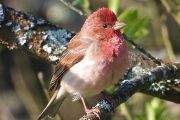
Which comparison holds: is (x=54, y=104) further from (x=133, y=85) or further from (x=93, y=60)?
(x=133, y=85)

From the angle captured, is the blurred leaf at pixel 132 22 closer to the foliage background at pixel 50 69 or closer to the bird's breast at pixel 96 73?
the foliage background at pixel 50 69

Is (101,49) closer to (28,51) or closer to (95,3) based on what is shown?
(28,51)

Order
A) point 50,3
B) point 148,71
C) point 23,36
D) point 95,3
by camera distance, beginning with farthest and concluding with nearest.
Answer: point 50,3, point 95,3, point 23,36, point 148,71

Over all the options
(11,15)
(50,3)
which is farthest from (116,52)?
(50,3)

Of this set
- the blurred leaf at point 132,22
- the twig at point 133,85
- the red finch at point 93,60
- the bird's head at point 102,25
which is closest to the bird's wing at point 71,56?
the red finch at point 93,60

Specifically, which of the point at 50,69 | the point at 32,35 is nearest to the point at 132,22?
the point at 32,35

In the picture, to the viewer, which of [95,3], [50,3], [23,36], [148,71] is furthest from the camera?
[50,3]

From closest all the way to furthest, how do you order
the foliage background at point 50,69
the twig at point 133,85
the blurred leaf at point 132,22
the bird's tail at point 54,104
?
the twig at point 133,85 < the bird's tail at point 54,104 < the blurred leaf at point 132,22 < the foliage background at point 50,69
